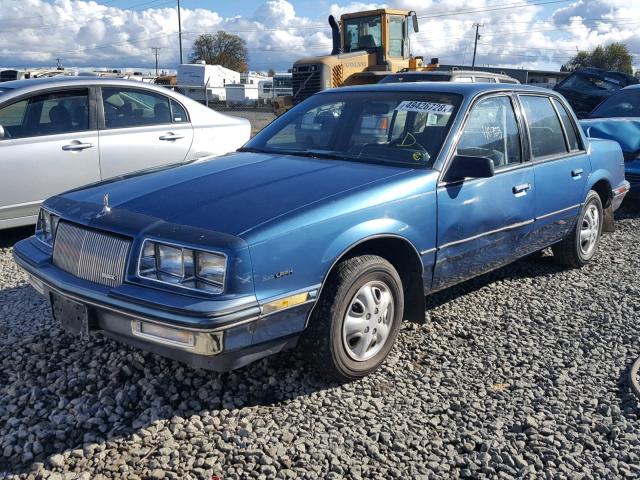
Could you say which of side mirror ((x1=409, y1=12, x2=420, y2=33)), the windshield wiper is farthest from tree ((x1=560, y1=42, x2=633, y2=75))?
the windshield wiper

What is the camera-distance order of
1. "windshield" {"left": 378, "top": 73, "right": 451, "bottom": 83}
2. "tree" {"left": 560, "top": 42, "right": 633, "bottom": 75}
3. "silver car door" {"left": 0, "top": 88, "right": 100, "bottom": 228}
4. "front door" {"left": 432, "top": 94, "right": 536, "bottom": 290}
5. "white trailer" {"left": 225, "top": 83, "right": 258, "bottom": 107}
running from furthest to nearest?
1. "tree" {"left": 560, "top": 42, "right": 633, "bottom": 75}
2. "white trailer" {"left": 225, "top": 83, "right": 258, "bottom": 107}
3. "windshield" {"left": 378, "top": 73, "right": 451, "bottom": 83}
4. "silver car door" {"left": 0, "top": 88, "right": 100, "bottom": 228}
5. "front door" {"left": 432, "top": 94, "right": 536, "bottom": 290}

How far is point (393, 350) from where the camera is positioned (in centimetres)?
404

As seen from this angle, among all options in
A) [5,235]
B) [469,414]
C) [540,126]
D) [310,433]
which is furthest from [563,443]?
[5,235]

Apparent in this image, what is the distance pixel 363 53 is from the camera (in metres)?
16.9

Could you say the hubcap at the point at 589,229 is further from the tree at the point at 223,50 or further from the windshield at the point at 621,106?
the tree at the point at 223,50

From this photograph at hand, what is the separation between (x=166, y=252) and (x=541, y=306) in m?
3.09

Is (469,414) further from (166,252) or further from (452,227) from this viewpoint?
(166,252)

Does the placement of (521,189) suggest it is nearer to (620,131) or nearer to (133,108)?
(133,108)

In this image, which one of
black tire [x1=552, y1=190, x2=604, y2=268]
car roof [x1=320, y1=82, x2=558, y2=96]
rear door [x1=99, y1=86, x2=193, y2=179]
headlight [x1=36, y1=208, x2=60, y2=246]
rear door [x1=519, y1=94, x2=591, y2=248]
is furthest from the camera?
rear door [x1=99, y1=86, x2=193, y2=179]

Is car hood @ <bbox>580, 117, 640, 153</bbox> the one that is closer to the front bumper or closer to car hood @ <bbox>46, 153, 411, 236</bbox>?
car hood @ <bbox>46, 153, 411, 236</bbox>

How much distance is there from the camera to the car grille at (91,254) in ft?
10.2

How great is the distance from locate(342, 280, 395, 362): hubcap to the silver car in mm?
2482

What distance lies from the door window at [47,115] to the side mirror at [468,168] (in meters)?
3.88

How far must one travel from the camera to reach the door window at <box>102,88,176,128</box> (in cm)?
644
